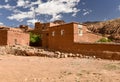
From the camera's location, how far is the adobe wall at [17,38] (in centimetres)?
3141

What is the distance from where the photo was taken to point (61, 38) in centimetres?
2978

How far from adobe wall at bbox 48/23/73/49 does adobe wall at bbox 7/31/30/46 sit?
4.59 meters

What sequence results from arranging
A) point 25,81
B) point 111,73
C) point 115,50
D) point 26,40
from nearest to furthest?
point 25,81 < point 111,73 < point 115,50 < point 26,40

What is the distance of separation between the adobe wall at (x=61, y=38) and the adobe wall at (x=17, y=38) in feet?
15.1

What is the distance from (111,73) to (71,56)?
10214 mm

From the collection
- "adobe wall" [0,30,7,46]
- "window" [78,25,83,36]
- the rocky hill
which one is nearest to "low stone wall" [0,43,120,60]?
"adobe wall" [0,30,7,46]

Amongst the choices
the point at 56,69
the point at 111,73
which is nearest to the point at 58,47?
the point at 56,69

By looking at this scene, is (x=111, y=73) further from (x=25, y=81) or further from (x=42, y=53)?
(x=42, y=53)

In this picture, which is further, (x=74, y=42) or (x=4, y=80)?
(x=74, y=42)

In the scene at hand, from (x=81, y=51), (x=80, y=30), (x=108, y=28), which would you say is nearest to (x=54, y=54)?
(x=81, y=51)

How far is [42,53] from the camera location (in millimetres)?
27453

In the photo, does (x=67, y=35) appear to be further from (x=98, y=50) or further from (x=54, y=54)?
(x=98, y=50)

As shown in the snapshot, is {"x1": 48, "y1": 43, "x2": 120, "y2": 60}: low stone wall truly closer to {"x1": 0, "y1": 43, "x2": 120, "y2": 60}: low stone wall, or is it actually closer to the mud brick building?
{"x1": 0, "y1": 43, "x2": 120, "y2": 60}: low stone wall

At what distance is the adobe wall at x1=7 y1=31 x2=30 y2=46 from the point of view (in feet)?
103
